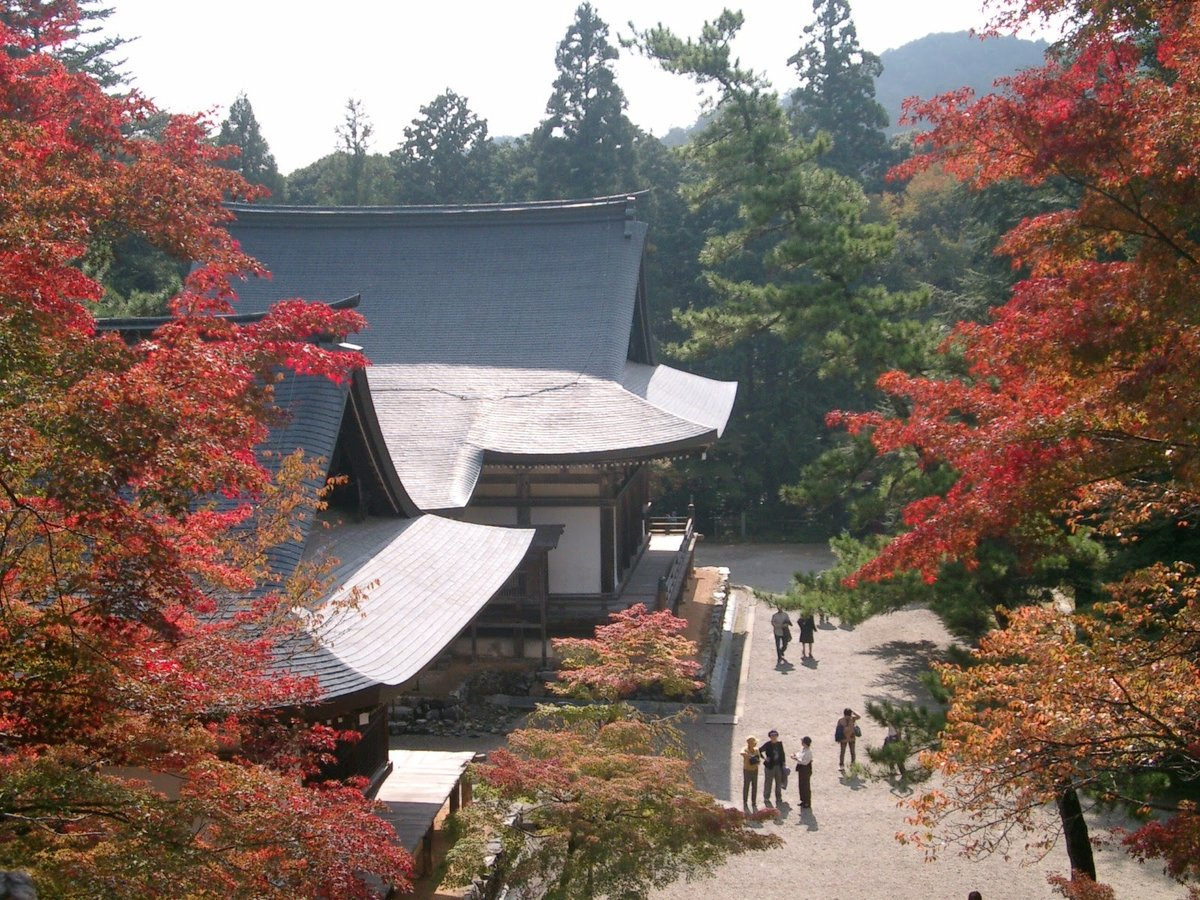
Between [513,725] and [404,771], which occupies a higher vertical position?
[404,771]

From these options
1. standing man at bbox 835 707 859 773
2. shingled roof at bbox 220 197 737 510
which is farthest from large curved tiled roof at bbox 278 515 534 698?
standing man at bbox 835 707 859 773

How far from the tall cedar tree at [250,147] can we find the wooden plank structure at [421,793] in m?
39.2

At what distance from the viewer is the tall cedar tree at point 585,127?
3941 centimetres

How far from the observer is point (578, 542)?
15289mm

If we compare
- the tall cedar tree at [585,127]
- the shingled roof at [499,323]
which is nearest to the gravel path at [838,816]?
the shingled roof at [499,323]

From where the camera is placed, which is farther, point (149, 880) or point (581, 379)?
point (581, 379)

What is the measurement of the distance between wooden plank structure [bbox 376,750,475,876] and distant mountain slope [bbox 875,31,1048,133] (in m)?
128

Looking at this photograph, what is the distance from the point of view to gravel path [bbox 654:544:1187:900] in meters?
8.99

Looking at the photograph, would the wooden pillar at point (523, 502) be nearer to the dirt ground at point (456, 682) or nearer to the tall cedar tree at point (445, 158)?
the dirt ground at point (456, 682)

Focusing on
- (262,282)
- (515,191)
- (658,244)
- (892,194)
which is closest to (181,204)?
(262,282)

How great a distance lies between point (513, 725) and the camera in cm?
1323

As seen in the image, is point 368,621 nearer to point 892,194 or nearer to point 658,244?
point 658,244

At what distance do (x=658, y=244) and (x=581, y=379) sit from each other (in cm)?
1858

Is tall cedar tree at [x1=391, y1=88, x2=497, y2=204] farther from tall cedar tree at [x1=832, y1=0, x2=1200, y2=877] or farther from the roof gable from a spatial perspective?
tall cedar tree at [x1=832, y1=0, x2=1200, y2=877]
